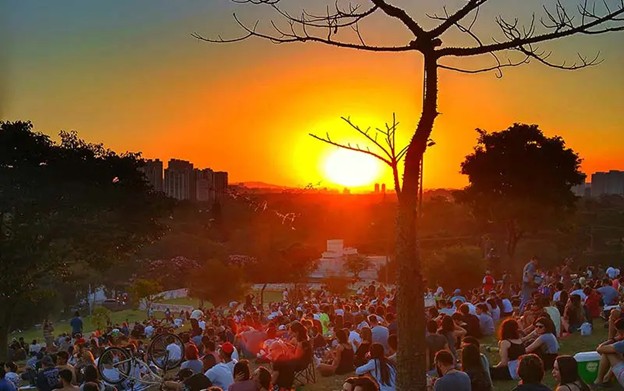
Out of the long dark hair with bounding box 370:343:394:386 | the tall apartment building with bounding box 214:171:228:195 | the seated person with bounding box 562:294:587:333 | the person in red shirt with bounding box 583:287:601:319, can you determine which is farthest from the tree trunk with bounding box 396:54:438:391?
the tall apartment building with bounding box 214:171:228:195

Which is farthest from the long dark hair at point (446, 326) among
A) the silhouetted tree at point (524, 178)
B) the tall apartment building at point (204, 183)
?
the tall apartment building at point (204, 183)

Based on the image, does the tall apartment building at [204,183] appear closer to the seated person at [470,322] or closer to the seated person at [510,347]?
the seated person at [470,322]

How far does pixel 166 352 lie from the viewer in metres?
13.4

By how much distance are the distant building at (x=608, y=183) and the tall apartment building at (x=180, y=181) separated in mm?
48463

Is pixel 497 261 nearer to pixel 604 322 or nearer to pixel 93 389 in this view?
pixel 604 322

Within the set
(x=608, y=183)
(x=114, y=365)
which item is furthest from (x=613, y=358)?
(x=608, y=183)

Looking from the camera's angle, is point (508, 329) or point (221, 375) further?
point (221, 375)

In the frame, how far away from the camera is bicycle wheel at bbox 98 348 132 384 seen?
1252 centimetres

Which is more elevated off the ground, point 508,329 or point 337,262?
point 508,329

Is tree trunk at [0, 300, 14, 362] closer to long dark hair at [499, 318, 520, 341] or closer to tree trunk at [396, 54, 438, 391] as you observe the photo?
long dark hair at [499, 318, 520, 341]

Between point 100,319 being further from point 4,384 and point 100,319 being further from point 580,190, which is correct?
point 580,190

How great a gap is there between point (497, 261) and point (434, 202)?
31392mm

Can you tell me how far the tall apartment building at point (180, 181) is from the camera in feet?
130

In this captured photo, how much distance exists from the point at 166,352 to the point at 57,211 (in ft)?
38.4
